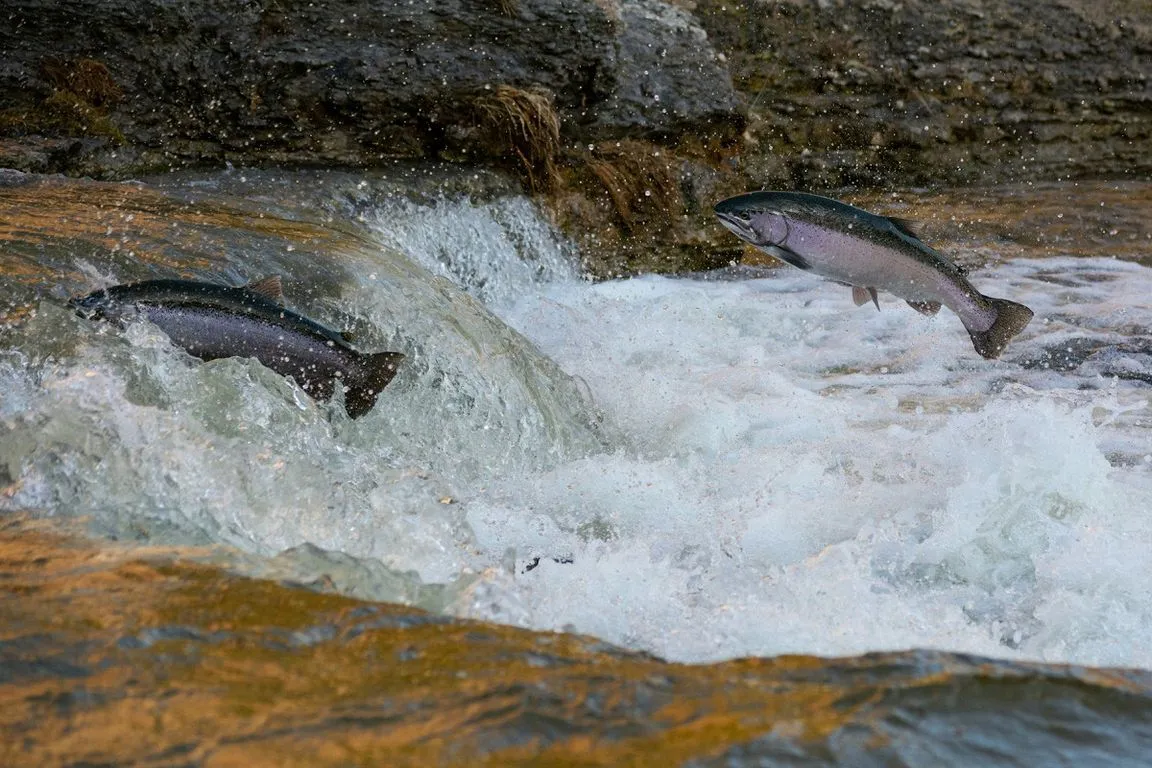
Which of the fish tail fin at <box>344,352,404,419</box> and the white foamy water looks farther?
the fish tail fin at <box>344,352,404,419</box>

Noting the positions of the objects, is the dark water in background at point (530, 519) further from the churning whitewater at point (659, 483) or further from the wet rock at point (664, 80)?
the wet rock at point (664, 80)

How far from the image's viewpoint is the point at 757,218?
13.8 feet

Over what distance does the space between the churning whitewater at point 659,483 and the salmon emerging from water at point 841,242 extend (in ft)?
1.83

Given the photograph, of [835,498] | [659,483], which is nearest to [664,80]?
[659,483]

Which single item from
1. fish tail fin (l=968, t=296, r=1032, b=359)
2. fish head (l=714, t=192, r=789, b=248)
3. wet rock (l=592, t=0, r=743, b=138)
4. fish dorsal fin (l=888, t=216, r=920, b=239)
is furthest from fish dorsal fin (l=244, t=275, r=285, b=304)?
wet rock (l=592, t=0, r=743, b=138)

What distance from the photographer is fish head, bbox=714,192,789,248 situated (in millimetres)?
4191

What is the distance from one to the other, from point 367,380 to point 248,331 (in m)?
0.35

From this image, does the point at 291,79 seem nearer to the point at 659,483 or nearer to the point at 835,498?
the point at 659,483

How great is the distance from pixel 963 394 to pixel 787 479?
1.87 m

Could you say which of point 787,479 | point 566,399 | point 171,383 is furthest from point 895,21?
point 171,383

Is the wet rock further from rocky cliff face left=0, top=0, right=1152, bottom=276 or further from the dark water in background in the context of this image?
the dark water in background

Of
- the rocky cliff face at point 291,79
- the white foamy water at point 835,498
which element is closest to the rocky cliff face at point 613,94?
the rocky cliff face at point 291,79

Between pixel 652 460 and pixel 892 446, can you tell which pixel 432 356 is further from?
pixel 892 446

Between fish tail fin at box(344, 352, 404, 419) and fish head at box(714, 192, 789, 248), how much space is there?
1.30 meters
